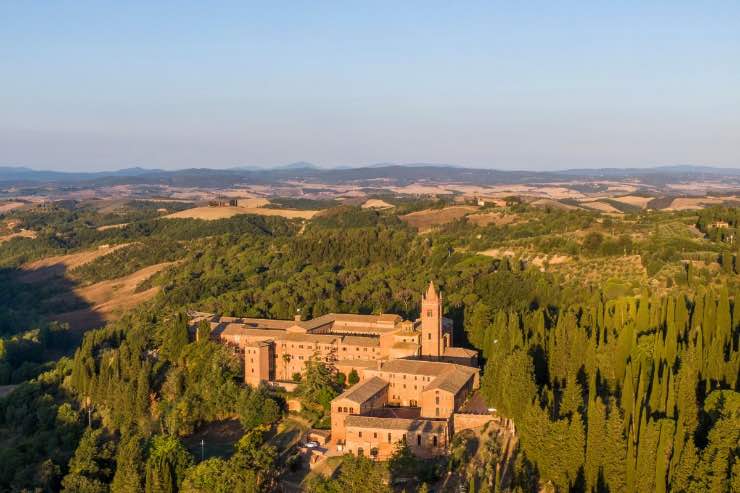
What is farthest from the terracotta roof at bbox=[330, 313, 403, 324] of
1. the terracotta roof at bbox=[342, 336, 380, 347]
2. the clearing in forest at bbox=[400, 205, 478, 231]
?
the clearing in forest at bbox=[400, 205, 478, 231]

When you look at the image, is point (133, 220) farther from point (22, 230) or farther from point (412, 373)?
point (412, 373)

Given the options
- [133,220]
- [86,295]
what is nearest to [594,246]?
[86,295]

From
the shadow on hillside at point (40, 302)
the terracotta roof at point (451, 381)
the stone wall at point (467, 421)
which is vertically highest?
the terracotta roof at point (451, 381)

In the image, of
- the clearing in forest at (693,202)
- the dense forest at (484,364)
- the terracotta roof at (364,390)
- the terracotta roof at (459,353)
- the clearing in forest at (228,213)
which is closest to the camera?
the dense forest at (484,364)

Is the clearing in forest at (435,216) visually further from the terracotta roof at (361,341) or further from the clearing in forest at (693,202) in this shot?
the terracotta roof at (361,341)

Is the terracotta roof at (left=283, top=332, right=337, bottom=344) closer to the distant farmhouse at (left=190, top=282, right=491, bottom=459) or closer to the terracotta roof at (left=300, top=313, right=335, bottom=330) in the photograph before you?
the distant farmhouse at (left=190, top=282, right=491, bottom=459)

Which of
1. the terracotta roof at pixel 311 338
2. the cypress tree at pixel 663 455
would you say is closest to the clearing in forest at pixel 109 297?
the terracotta roof at pixel 311 338
